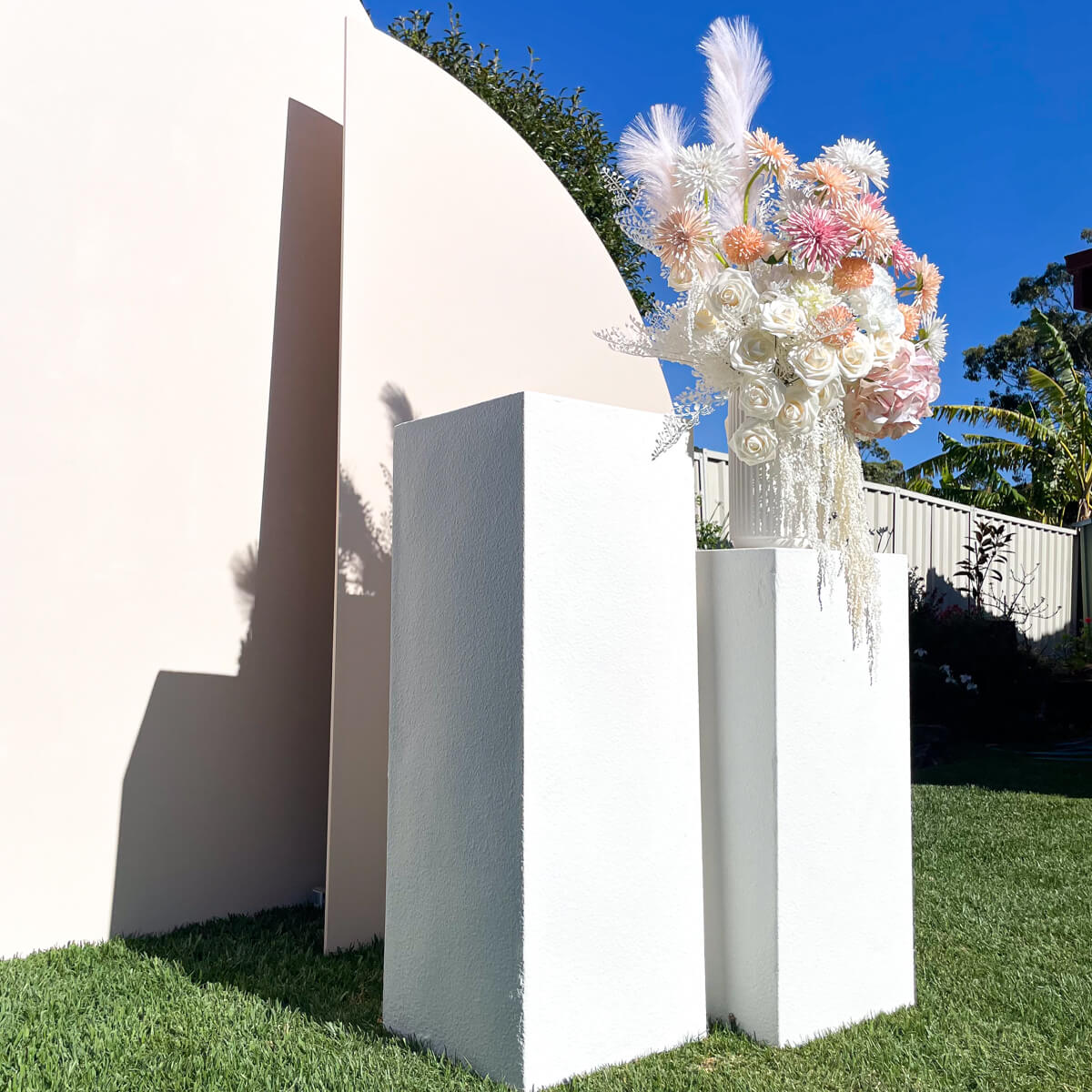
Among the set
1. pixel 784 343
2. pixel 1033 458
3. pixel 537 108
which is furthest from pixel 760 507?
pixel 1033 458

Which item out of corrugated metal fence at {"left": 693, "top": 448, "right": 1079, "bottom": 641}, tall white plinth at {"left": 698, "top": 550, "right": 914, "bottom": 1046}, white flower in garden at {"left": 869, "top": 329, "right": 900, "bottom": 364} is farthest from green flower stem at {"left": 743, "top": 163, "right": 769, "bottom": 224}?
corrugated metal fence at {"left": 693, "top": 448, "right": 1079, "bottom": 641}

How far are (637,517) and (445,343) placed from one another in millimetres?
1621

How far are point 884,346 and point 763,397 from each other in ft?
1.23

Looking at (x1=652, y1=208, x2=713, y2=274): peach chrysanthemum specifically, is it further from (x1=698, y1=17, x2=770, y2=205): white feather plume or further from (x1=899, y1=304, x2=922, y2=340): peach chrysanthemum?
(x1=899, y1=304, x2=922, y2=340): peach chrysanthemum

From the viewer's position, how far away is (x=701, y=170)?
105 inches

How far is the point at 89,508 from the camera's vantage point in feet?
10.6

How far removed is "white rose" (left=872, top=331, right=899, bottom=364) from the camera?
102 inches

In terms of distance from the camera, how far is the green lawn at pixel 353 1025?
2250 mm

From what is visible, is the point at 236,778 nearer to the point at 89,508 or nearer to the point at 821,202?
the point at 89,508

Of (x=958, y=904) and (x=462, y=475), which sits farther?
(x=958, y=904)

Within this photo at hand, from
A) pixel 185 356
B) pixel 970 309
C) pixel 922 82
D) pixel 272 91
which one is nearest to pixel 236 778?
pixel 185 356

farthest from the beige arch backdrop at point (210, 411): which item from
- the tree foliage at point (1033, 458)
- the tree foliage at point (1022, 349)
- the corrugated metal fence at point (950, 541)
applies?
the tree foliage at point (1022, 349)

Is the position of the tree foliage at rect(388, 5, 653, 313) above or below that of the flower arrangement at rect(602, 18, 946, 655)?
above

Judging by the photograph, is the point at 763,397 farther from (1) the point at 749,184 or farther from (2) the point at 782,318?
(1) the point at 749,184
